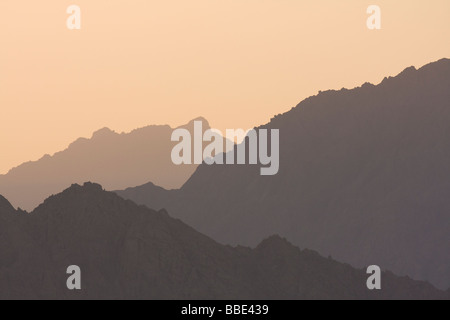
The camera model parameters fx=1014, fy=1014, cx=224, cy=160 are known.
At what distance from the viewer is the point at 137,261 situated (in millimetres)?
141000

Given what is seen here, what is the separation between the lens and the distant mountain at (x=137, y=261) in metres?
135

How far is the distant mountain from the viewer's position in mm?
135375

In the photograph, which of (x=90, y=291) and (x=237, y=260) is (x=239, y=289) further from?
(x=90, y=291)

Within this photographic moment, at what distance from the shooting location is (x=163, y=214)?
15300 centimetres

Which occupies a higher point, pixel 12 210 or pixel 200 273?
pixel 12 210

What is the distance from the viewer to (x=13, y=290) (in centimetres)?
12838

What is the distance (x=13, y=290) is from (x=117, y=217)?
24437mm
